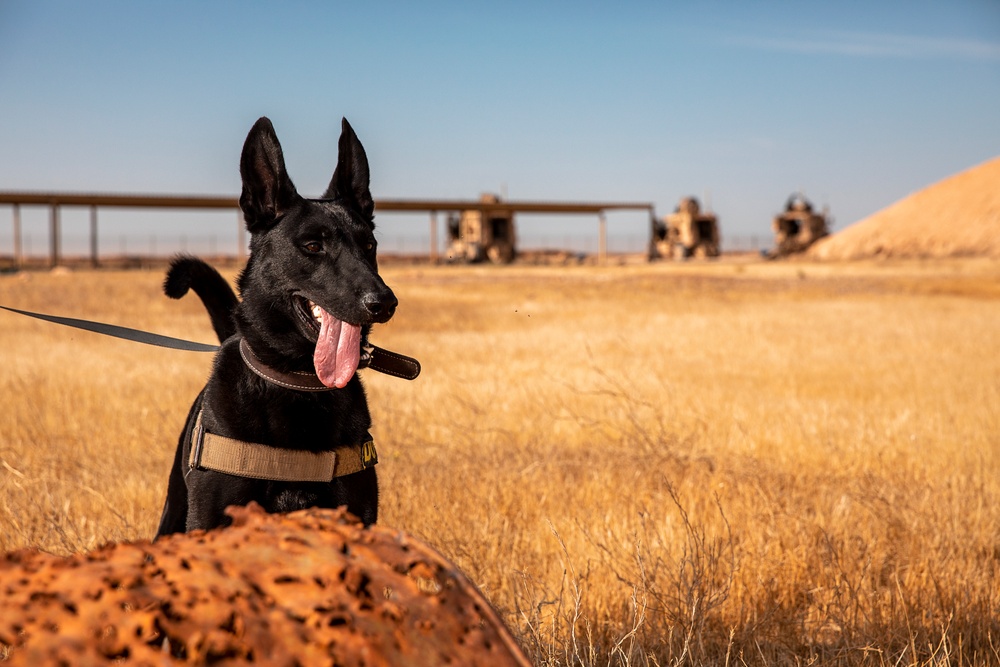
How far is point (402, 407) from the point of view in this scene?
25.7 ft

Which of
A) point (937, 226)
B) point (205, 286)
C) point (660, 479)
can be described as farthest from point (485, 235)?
point (205, 286)

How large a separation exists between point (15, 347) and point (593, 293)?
53.5 ft

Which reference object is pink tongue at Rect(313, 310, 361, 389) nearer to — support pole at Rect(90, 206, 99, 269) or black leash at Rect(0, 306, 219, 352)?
black leash at Rect(0, 306, 219, 352)

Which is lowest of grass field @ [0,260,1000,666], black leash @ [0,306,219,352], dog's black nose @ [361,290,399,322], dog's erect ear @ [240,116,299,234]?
grass field @ [0,260,1000,666]

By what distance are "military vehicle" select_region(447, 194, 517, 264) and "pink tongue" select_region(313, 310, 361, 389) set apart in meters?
53.2

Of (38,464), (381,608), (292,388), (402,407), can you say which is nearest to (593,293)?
(402,407)

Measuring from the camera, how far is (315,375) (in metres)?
2.73

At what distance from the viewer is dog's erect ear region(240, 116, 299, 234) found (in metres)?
2.63

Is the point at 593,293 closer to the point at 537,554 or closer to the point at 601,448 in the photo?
the point at 601,448

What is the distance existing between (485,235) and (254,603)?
56.4m

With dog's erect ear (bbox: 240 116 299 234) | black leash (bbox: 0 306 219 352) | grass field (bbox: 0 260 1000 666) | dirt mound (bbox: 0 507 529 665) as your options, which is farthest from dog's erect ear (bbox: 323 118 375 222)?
dirt mound (bbox: 0 507 529 665)

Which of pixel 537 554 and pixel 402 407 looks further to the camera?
pixel 402 407

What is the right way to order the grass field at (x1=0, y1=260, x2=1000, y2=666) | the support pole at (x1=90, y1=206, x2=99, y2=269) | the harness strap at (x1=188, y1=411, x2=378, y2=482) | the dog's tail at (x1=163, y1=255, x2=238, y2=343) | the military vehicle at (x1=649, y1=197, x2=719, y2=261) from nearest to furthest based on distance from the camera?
the harness strap at (x1=188, y1=411, x2=378, y2=482) < the dog's tail at (x1=163, y1=255, x2=238, y2=343) < the grass field at (x1=0, y1=260, x2=1000, y2=666) < the support pole at (x1=90, y1=206, x2=99, y2=269) < the military vehicle at (x1=649, y1=197, x2=719, y2=261)

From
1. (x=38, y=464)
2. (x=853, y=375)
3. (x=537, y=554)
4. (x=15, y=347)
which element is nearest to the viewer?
(x=537, y=554)
